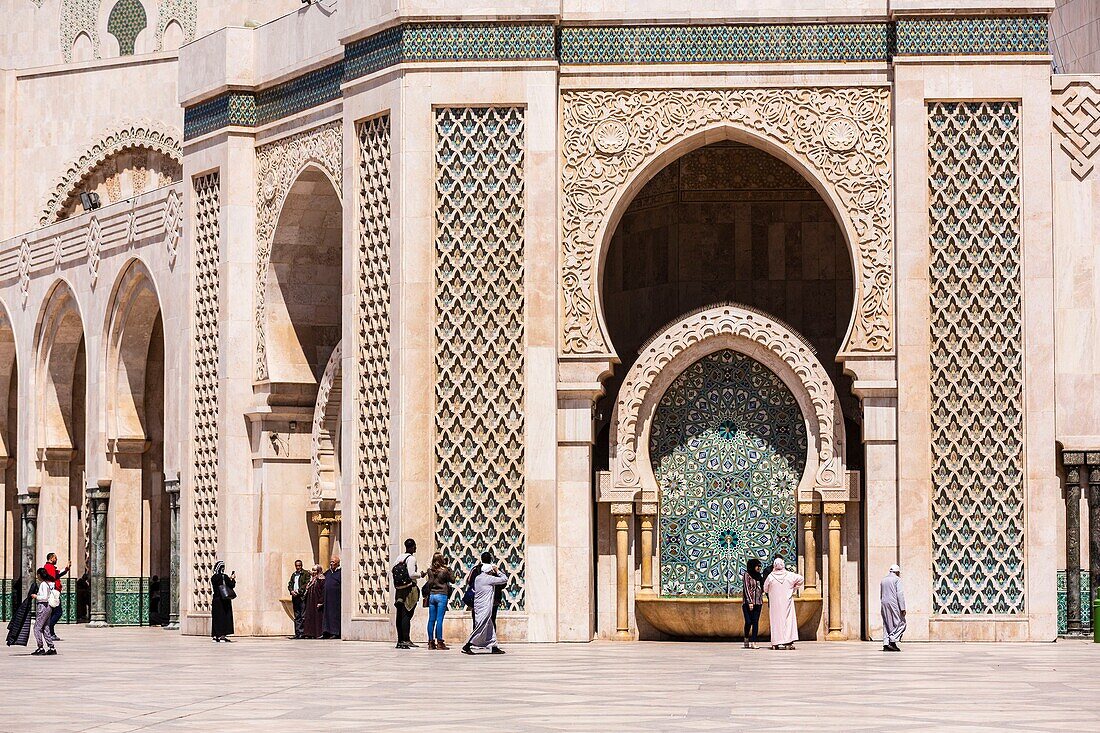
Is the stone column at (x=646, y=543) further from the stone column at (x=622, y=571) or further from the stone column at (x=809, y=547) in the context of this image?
the stone column at (x=809, y=547)

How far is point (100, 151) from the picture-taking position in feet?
93.6

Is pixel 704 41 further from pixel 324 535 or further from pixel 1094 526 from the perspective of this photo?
pixel 324 535

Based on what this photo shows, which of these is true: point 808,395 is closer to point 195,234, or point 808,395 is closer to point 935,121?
point 935,121

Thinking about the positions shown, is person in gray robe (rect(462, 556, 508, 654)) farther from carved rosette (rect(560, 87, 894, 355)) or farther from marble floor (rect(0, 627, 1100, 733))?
carved rosette (rect(560, 87, 894, 355))

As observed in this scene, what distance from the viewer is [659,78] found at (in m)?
17.2

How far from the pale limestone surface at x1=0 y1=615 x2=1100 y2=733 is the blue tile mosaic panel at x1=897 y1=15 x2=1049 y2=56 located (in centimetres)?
518

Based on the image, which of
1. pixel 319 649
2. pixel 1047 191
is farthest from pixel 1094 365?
pixel 319 649

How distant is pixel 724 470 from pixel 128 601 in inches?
351

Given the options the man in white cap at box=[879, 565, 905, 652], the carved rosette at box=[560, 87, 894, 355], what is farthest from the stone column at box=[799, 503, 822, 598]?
the carved rosette at box=[560, 87, 894, 355]

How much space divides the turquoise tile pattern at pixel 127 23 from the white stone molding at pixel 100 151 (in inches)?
57.0

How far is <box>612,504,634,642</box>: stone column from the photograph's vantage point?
1722 centimetres

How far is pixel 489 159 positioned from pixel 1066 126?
5.24 metres

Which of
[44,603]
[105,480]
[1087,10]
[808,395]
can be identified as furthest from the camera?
[105,480]

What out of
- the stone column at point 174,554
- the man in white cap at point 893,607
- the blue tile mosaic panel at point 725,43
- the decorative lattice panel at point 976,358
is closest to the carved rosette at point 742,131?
the blue tile mosaic panel at point 725,43
